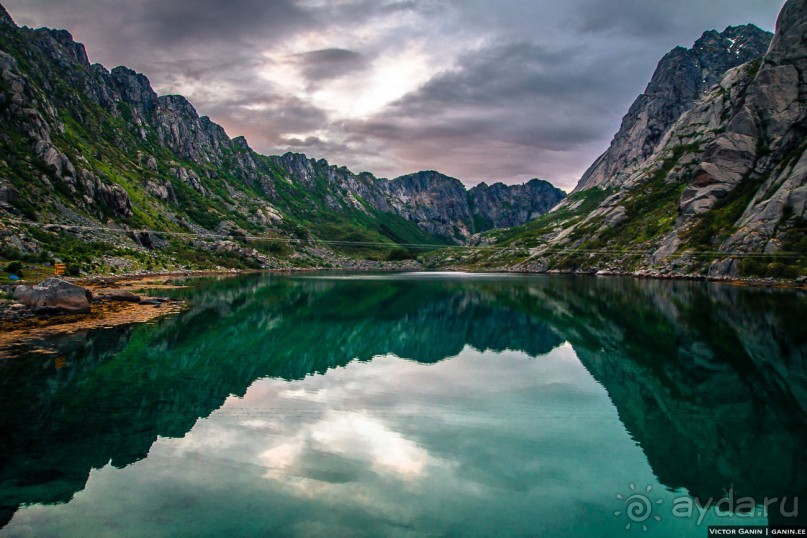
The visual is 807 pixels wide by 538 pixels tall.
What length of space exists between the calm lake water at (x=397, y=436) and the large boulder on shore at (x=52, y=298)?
38.6 ft

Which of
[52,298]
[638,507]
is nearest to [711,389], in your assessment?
[638,507]

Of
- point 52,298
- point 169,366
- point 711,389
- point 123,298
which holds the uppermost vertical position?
point 52,298

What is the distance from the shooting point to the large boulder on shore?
45.9 meters

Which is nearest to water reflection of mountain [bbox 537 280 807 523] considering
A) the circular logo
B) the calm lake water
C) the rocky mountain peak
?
the calm lake water

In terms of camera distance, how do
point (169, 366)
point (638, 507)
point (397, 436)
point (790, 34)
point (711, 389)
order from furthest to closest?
point (790, 34) < point (169, 366) < point (711, 389) < point (397, 436) < point (638, 507)

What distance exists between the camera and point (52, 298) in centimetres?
4653

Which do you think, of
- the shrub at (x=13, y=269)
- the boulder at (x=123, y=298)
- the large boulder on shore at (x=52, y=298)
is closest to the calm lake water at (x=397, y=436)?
the large boulder on shore at (x=52, y=298)

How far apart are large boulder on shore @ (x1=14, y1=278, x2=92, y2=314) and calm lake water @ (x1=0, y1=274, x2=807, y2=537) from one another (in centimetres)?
1175

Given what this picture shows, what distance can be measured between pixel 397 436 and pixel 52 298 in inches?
1849

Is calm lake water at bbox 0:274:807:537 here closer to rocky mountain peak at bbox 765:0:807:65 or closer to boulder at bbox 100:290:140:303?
boulder at bbox 100:290:140:303

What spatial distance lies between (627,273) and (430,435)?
166 metres

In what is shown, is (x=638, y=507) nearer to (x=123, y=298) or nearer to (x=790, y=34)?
(x=123, y=298)

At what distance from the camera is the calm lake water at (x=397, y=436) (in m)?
12.9

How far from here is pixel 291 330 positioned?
48.1 meters
